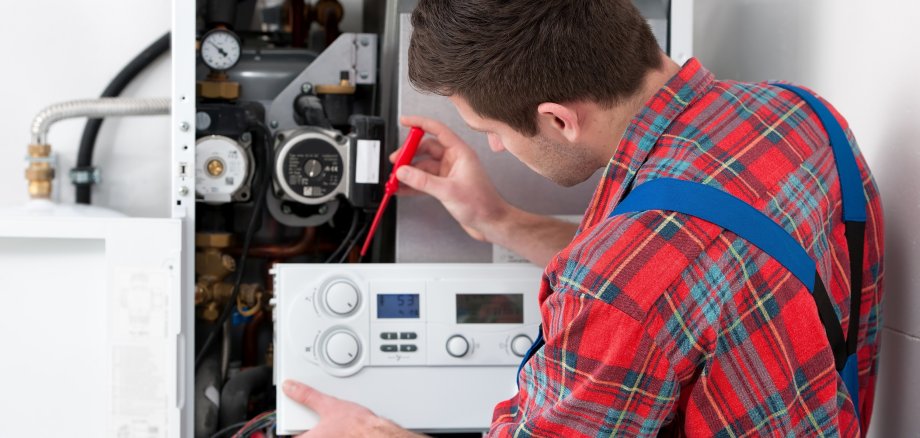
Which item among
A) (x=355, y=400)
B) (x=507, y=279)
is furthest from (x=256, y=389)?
(x=507, y=279)

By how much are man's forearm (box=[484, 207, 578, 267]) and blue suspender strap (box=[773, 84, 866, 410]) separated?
0.40 m

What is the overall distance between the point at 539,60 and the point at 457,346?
486mm

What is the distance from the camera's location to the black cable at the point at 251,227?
4.46 feet

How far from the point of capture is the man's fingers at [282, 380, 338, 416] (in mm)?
1235

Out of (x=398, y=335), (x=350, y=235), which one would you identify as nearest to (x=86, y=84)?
(x=350, y=235)

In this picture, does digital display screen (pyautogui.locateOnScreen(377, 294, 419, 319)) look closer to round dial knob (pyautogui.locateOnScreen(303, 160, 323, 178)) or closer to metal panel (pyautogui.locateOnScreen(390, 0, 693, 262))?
metal panel (pyautogui.locateOnScreen(390, 0, 693, 262))

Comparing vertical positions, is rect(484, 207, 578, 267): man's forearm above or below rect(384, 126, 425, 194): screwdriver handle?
below

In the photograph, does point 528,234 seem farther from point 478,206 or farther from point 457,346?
point 457,346

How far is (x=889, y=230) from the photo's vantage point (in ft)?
3.80

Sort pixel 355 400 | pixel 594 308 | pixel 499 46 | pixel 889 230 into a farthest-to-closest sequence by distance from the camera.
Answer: pixel 355 400
pixel 889 230
pixel 499 46
pixel 594 308

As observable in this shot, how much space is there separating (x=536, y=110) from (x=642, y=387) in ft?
1.09

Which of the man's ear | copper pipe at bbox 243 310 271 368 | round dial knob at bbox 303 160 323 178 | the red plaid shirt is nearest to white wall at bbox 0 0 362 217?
copper pipe at bbox 243 310 271 368

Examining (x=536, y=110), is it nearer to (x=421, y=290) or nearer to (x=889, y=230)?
(x=421, y=290)

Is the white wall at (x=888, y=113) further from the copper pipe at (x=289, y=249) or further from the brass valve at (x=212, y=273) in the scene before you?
the brass valve at (x=212, y=273)
